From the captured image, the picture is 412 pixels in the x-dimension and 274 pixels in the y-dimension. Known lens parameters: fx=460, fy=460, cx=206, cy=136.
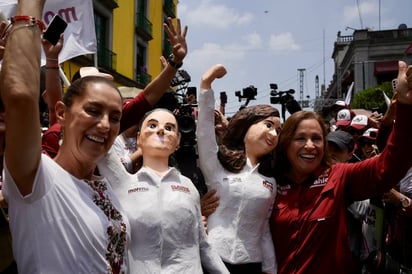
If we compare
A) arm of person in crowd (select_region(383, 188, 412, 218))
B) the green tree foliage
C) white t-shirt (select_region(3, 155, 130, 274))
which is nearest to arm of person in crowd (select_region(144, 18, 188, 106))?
white t-shirt (select_region(3, 155, 130, 274))

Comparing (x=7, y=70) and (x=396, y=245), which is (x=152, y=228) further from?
(x=396, y=245)

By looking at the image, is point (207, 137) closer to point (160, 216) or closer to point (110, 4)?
point (160, 216)

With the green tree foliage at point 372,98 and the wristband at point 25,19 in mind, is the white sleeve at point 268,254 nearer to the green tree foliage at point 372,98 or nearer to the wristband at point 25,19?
the wristband at point 25,19

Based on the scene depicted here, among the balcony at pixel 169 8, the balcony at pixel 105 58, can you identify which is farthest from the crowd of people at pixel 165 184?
the balcony at pixel 169 8

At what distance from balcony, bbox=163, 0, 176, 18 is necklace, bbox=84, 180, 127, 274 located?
2220cm

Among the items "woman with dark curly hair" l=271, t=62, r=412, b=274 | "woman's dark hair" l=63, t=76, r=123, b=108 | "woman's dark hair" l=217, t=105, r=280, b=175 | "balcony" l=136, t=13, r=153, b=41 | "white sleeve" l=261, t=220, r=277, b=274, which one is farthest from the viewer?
"balcony" l=136, t=13, r=153, b=41

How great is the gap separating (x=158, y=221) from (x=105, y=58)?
14.8 m

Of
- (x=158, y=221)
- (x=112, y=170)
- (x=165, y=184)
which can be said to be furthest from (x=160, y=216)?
(x=112, y=170)

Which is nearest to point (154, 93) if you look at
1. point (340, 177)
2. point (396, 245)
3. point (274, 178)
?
point (274, 178)

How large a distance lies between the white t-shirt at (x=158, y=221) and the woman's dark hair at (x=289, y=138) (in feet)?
2.28

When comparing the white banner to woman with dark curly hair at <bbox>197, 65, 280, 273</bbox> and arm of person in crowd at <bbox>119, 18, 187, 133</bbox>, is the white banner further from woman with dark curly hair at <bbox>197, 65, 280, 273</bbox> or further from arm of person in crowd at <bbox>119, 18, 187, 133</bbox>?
woman with dark curly hair at <bbox>197, 65, 280, 273</bbox>

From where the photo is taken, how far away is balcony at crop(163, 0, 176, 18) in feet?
75.8

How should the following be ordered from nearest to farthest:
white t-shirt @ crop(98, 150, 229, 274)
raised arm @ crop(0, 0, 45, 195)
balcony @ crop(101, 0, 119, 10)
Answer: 1. raised arm @ crop(0, 0, 45, 195)
2. white t-shirt @ crop(98, 150, 229, 274)
3. balcony @ crop(101, 0, 119, 10)

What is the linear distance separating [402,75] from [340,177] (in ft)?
2.13
